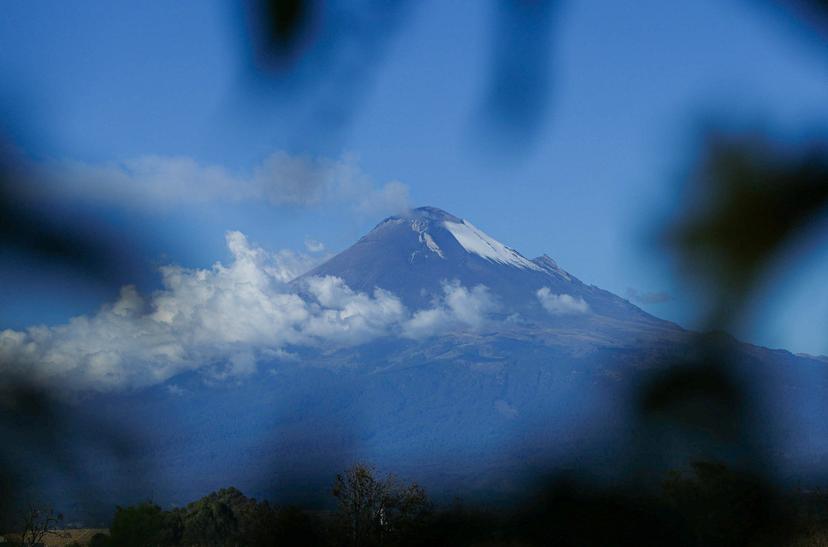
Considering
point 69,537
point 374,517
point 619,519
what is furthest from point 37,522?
point 374,517

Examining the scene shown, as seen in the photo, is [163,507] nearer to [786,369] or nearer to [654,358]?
[654,358]

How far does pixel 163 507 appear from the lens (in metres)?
2.00

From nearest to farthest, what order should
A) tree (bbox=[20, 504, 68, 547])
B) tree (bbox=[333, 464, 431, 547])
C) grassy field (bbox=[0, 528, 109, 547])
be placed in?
tree (bbox=[20, 504, 68, 547]) → grassy field (bbox=[0, 528, 109, 547]) → tree (bbox=[333, 464, 431, 547])

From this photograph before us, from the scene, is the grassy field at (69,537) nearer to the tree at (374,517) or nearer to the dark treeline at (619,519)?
the dark treeline at (619,519)

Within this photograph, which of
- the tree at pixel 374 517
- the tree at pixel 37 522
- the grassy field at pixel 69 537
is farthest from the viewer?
the tree at pixel 374 517

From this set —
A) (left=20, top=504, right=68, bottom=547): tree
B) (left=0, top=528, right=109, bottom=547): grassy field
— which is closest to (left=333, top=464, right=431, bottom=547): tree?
(left=0, top=528, right=109, bottom=547): grassy field

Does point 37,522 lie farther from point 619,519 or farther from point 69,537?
point 619,519

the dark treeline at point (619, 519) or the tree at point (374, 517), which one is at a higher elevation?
the tree at point (374, 517)

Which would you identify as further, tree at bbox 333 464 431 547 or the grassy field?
tree at bbox 333 464 431 547

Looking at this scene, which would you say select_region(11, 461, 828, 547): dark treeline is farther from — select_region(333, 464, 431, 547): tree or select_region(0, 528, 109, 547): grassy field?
select_region(333, 464, 431, 547): tree

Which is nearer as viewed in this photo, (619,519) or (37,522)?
(619,519)

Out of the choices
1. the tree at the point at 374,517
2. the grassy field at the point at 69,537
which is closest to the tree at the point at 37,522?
the grassy field at the point at 69,537

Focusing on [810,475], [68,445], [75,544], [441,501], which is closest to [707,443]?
[810,475]

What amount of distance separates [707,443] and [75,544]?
155cm
